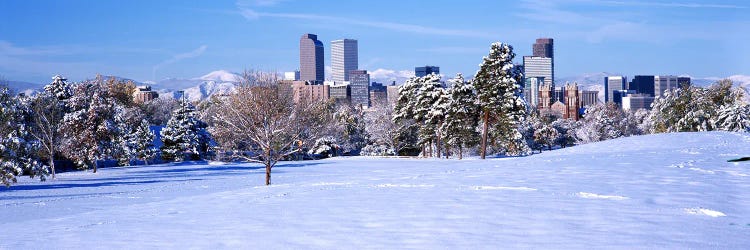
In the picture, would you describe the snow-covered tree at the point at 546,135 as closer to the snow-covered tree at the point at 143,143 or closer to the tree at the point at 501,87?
the tree at the point at 501,87

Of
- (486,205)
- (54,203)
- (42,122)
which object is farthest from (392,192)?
(42,122)

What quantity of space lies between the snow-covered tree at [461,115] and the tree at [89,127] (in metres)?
26.7

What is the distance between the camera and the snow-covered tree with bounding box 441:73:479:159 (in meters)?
56.9

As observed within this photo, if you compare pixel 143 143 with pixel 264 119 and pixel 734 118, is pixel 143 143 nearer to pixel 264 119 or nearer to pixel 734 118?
pixel 264 119

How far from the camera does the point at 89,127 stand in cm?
4662

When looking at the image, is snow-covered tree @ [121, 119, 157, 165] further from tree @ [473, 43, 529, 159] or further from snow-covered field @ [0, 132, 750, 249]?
snow-covered field @ [0, 132, 750, 249]

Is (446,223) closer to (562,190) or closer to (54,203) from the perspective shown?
(562,190)

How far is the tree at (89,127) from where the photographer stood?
46281mm

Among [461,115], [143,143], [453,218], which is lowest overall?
[453,218]

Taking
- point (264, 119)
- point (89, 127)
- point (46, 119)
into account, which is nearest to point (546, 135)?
point (89, 127)

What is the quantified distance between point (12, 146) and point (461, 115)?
3524cm

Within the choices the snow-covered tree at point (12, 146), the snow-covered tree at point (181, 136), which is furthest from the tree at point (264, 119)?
the snow-covered tree at point (12, 146)

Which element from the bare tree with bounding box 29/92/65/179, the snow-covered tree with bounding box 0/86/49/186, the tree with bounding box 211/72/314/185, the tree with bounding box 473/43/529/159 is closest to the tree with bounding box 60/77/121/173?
the bare tree with bounding box 29/92/65/179

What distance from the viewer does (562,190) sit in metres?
16.0
